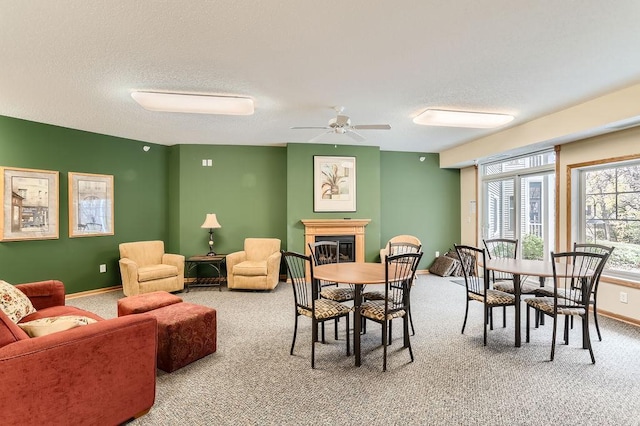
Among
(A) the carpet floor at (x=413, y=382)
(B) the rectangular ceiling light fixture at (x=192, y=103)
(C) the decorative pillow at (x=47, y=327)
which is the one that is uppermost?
(B) the rectangular ceiling light fixture at (x=192, y=103)

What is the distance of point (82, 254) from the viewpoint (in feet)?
16.6

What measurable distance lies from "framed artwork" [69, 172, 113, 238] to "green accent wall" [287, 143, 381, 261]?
9.95 feet

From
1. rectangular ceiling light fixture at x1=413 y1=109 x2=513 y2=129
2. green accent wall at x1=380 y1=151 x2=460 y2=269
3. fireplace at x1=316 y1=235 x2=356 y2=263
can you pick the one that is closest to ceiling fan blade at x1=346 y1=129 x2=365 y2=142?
rectangular ceiling light fixture at x1=413 y1=109 x2=513 y2=129

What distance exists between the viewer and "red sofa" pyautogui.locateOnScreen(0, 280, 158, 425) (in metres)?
1.56

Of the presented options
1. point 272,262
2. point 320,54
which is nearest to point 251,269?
point 272,262

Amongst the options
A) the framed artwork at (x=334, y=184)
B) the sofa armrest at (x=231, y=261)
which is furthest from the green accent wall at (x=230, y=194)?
the framed artwork at (x=334, y=184)

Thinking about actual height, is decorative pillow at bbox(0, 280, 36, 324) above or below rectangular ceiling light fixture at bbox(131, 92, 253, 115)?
below

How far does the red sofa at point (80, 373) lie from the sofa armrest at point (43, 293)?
1516 mm

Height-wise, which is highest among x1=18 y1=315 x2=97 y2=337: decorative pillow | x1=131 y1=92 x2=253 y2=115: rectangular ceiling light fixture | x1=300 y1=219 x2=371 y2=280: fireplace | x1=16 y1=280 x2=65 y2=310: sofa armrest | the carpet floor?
x1=131 y1=92 x2=253 y2=115: rectangular ceiling light fixture

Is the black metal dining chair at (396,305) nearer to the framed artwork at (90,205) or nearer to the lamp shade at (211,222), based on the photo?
the lamp shade at (211,222)

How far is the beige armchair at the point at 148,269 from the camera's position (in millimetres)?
4758

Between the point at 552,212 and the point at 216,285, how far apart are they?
18.8 feet

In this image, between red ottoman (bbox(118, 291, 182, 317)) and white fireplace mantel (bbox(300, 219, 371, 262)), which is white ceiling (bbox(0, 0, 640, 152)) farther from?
white fireplace mantel (bbox(300, 219, 371, 262))

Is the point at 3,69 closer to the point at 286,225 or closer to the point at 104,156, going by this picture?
the point at 104,156
